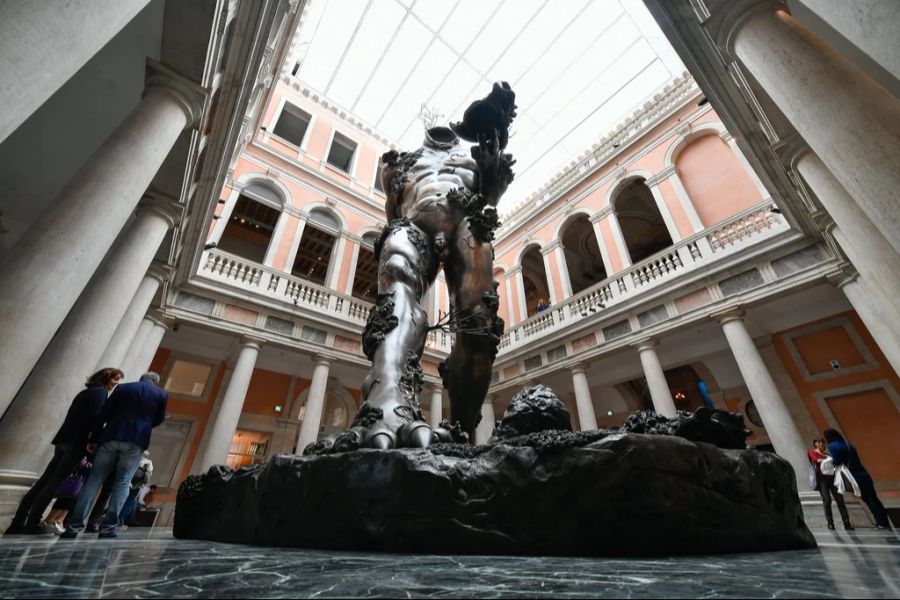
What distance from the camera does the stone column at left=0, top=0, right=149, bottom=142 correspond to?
974mm

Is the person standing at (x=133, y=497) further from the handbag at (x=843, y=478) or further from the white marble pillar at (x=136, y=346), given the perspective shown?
the handbag at (x=843, y=478)

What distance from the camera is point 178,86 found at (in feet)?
9.27

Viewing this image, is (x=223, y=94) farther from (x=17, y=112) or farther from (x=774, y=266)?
(x=774, y=266)

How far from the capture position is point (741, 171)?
7855mm

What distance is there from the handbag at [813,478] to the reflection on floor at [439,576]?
534cm

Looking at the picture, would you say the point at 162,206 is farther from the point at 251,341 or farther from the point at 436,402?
the point at 436,402

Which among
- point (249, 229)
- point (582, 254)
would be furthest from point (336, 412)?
point (582, 254)

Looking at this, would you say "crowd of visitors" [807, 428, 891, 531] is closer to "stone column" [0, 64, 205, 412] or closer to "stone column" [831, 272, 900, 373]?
"stone column" [831, 272, 900, 373]

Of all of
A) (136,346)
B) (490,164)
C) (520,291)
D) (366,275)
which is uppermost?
(366,275)

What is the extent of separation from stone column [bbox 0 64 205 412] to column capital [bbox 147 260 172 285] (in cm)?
277

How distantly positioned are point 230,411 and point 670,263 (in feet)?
29.0

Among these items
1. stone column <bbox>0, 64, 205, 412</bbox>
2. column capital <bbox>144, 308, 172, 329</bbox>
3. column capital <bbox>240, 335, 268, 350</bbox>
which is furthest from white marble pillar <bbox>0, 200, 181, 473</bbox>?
column capital <bbox>240, 335, 268, 350</bbox>

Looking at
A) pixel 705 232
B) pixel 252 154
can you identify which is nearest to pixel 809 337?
pixel 705 232

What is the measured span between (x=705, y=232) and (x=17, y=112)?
883cm
